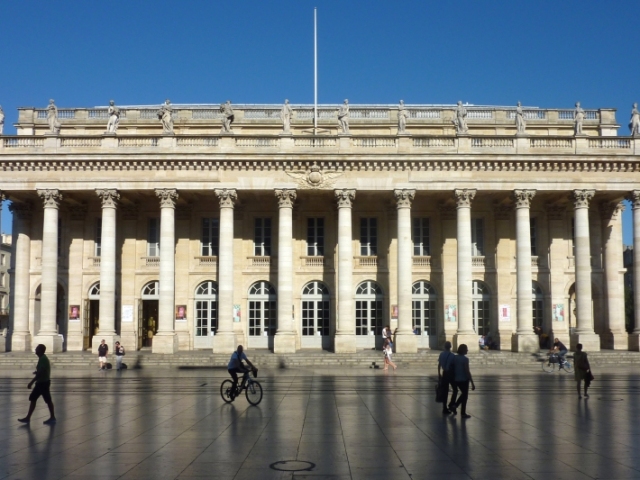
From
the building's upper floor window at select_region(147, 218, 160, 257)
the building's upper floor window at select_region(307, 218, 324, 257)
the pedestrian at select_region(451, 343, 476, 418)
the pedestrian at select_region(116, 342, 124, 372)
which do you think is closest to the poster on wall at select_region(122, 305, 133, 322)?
the building's upper floor window at select_region(147, 218, 160, 257)

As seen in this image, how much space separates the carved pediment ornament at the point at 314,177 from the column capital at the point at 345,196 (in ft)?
2.12

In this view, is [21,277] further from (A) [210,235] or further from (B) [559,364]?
(B) [559,364]

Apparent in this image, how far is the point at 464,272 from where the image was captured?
36.9m

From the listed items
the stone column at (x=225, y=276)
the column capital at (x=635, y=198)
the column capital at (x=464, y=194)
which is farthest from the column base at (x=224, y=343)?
the column capital at (x=635, y=198)

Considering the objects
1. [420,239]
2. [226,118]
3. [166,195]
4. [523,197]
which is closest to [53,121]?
[166,195]

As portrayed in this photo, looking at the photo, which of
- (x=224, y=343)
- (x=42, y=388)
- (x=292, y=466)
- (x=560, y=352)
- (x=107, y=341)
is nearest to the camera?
(x=292, y=466)

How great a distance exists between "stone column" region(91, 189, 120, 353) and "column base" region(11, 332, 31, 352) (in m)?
4.26

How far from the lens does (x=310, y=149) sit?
37.2m

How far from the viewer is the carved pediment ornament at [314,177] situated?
3703 cm

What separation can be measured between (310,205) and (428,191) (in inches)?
282

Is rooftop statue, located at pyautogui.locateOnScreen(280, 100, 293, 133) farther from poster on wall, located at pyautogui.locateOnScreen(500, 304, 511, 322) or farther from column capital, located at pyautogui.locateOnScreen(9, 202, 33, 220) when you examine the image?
poster on wall, located at pyautogui.locateOnScreen(500, 304, 511, 322)

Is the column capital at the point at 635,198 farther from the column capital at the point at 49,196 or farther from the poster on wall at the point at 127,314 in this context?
the column capital at the point at 49,196

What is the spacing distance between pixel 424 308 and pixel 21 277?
22.8 meters

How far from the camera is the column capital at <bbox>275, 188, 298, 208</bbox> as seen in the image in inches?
1457
